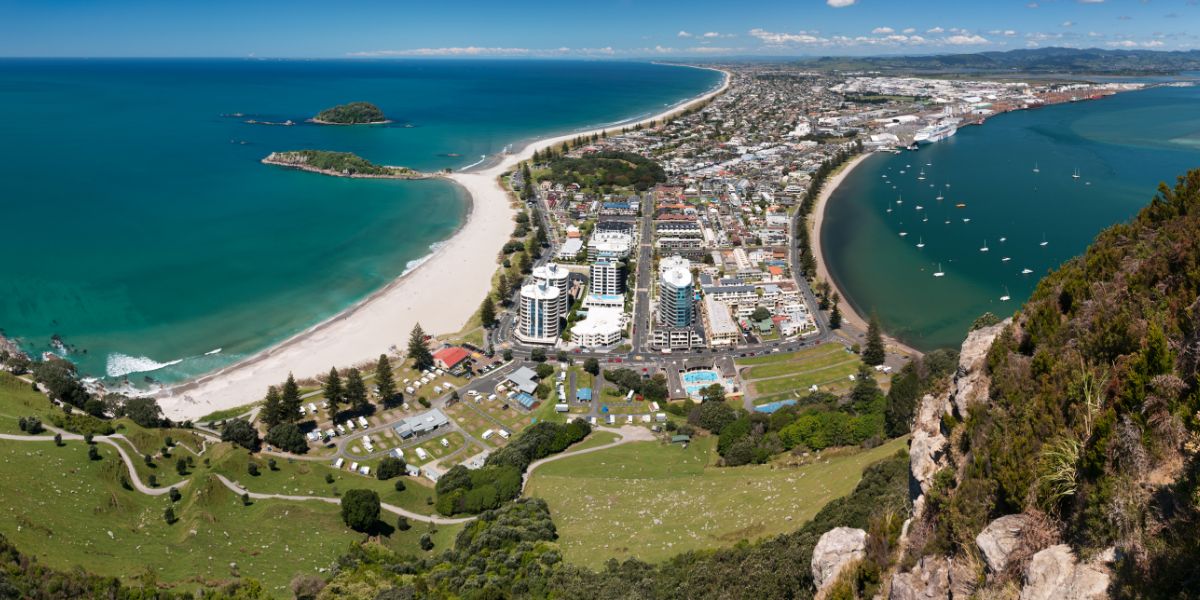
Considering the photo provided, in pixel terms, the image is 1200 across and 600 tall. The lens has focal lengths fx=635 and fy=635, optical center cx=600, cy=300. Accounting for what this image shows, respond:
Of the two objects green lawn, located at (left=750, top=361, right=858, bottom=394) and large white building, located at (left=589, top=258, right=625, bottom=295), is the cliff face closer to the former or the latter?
green lawn, located at (left=750, top=361, right=858, bottom=394)

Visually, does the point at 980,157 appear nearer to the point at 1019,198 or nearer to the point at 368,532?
the point at 1019,198

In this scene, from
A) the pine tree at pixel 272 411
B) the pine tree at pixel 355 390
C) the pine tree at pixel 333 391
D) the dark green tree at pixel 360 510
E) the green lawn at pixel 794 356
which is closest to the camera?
the dark green tree at pixel 360 510

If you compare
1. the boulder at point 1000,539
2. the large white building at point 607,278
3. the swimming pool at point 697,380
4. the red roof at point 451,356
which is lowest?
the swimming pool at point 697,380

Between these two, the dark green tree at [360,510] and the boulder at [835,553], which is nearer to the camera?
the boulder at [835,553]

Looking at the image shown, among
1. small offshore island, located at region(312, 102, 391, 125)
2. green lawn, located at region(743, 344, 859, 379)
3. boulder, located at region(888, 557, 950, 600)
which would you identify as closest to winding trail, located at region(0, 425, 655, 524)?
green lawn, located at region(743, 344, 859, 379)

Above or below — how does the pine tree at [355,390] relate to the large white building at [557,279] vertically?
below

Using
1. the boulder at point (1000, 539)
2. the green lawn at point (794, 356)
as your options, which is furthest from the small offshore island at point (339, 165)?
the boulder at point (1000, 539)

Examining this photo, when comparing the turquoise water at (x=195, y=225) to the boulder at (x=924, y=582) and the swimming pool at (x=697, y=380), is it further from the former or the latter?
the boulder at (x=924, y=582)
